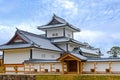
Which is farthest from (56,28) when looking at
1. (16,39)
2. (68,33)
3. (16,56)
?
(16,56)

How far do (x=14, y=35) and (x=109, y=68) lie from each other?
15189 mm

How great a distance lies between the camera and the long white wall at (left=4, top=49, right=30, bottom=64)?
34844 millimetres

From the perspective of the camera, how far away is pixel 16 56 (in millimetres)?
35562

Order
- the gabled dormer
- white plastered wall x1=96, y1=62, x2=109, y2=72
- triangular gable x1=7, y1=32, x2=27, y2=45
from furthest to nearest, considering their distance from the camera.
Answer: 1. the gabled dormer
2. triangular gable x1=7, y1=32, x2=27, y2=45
3. white plastered wall x1=96, y1=62, x2=109, y2=72

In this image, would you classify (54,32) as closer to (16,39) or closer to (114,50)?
(16,39)

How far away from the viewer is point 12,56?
35.8m

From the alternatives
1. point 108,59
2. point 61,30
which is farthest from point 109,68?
point 61,30

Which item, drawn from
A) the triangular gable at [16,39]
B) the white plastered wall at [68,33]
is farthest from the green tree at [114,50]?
the triangular gable at [16,39]

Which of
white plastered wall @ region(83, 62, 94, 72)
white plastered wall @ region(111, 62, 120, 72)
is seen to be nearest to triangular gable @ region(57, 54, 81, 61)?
white plastered wall @ region(83, 62, 94, 72)

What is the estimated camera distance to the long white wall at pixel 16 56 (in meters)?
34.8

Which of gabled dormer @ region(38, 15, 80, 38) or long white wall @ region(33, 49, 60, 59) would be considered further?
gabled dormer @ region(38, 15, 80, 38)

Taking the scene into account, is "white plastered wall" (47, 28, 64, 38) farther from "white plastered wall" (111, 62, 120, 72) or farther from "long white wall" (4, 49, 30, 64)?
"white plastered wall" (111, 62, 120, 72)

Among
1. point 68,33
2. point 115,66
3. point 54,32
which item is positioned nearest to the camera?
point 115,66

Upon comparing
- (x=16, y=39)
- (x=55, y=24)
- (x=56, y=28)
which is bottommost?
(x=16, y=39)
